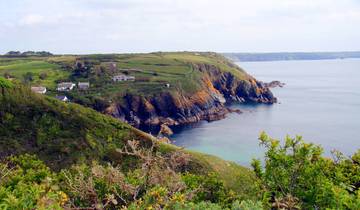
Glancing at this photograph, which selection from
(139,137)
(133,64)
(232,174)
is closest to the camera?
(232,174)

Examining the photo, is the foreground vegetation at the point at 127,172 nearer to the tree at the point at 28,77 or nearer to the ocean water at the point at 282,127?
the ocean water at the point at 282,127

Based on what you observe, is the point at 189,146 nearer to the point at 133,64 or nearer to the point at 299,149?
the point at 299,149

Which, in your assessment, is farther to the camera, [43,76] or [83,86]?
[43,76]

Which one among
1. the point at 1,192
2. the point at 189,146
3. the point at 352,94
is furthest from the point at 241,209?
the point at 352,94

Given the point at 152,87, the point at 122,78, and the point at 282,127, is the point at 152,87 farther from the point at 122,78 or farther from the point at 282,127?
the point at 282,127

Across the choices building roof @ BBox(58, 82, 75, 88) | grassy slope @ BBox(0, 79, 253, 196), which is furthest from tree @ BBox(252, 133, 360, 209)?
building roof @ BBox(58, 82, 75, 88)

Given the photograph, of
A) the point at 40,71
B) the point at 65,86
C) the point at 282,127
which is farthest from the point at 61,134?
the point at 40,71
